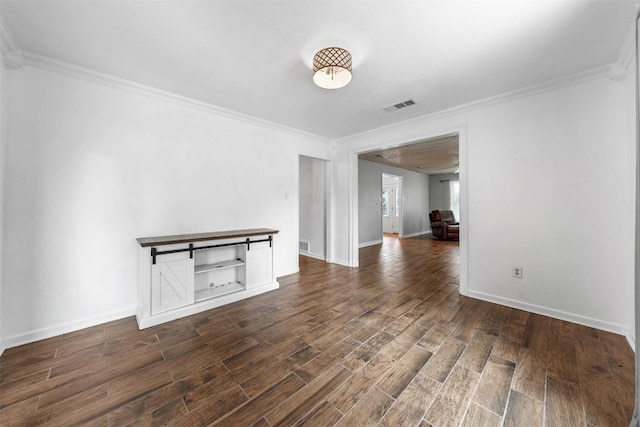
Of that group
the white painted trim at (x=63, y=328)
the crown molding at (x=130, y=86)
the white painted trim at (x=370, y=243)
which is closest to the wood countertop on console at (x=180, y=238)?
the white painted trim at (x=63, y=328)

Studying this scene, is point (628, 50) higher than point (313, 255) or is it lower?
higher

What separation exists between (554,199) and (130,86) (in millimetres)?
4666

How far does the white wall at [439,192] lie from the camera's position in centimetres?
979

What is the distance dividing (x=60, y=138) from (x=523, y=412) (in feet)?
13.6

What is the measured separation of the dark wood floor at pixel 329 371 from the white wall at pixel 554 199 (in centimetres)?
33

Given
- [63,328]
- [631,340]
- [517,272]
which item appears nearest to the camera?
[631,340]

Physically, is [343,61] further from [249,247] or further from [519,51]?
[249,247]

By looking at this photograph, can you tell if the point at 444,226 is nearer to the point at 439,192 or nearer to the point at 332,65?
the point at 439,192

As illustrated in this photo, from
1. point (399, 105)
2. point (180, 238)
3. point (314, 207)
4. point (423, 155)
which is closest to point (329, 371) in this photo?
point (180, 238)

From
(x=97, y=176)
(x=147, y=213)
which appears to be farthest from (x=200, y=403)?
(x=97, y=176)

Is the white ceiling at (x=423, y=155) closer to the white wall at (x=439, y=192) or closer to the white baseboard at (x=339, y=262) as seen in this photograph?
the white wall at (x=439, y=192)

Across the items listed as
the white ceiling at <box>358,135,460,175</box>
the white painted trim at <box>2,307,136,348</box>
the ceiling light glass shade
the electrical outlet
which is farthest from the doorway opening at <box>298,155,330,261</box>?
the white painted trim at <box>2,307,136,348</box>

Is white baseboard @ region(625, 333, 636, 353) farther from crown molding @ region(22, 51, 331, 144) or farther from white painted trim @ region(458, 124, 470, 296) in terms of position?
crown molding @ region(22, 51, 331, 144)

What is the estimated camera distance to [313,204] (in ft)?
18.0
